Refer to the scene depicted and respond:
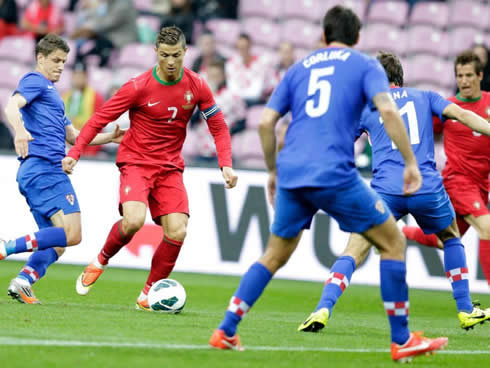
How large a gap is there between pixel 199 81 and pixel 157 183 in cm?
96

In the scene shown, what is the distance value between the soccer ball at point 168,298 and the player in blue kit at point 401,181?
1.14m

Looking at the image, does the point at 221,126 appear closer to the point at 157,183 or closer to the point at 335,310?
the point at 157,183

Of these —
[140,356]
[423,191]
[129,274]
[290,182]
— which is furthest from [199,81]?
[129,274]

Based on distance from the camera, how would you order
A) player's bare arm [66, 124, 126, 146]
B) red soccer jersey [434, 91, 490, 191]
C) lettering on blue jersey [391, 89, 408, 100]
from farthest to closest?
red soccer jersey [434, 91, 490, 191] → player's bare arm [66, 124, 126, 146] → lettering on blue jersey [391, 89, 408, 100]

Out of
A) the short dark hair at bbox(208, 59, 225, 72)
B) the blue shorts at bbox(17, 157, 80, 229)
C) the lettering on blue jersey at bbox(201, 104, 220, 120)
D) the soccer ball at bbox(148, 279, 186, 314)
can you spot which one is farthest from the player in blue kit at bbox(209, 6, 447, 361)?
the short dark hair at bbox(208, 59, 225, 72)

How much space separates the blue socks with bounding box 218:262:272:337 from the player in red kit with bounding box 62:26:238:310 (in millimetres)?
2112

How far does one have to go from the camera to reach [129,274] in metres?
11.3

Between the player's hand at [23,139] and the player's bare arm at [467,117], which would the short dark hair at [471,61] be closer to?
the player's bare arm at [467,117]

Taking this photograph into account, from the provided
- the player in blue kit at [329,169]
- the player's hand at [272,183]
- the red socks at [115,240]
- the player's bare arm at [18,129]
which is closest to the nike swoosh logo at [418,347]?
the player in blue kit at [329,169]

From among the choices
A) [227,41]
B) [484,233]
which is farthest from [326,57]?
[227,41]

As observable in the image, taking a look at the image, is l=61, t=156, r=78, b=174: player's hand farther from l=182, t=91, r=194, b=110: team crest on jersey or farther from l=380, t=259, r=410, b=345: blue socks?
l=380, t=259, r=410, b=345: blue socks

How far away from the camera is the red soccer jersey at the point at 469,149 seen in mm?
8773

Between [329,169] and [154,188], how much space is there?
286 centimetres

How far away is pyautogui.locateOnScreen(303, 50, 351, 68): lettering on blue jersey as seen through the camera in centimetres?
526
